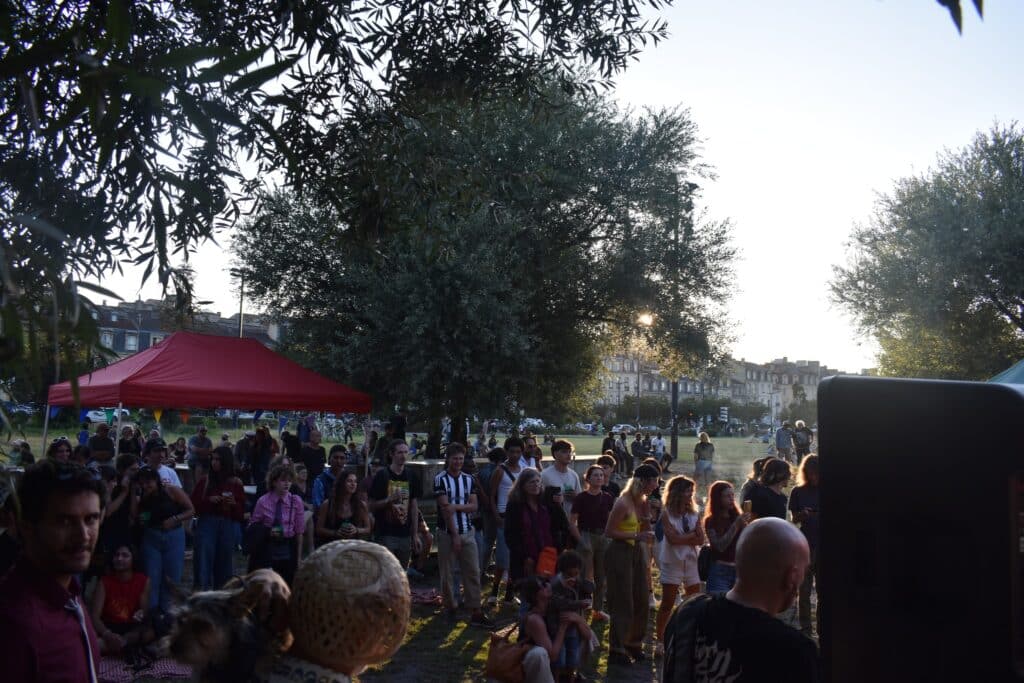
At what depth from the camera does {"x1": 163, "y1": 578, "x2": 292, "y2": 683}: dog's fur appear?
→ 70.4 inches

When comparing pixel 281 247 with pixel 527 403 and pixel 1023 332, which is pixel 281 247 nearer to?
pixel 527 403

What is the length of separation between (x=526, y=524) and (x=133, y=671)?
3.60m

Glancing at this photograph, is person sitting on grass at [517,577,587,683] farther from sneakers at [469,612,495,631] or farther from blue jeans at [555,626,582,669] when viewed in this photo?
sneakers at [469,612,495,631]

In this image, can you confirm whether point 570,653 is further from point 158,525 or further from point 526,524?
point 158,525

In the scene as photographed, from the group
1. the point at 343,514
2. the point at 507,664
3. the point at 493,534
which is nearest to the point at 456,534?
the point at 343,514

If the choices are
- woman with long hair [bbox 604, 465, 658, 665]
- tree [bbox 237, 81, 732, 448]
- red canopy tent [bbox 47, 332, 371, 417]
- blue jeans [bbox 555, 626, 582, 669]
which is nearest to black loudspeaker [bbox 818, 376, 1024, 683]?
blue jeans [bbox 555, 626, 582, 669]

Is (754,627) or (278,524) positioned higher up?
(754,627)

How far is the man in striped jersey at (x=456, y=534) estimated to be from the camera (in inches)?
393

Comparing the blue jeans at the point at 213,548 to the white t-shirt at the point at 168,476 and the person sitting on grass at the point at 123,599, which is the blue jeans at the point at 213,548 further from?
the person sitting on grass at the point at 123,599

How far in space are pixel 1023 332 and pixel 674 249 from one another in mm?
9987

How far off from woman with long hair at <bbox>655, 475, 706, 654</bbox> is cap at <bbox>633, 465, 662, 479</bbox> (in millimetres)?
403

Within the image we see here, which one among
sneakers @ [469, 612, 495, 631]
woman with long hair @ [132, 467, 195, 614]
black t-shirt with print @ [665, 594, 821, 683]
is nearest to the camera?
black t-shirt with print @ [665, 594, 821, 683]

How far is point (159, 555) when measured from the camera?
8406 millimetres

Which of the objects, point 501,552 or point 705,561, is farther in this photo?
point 501,552
